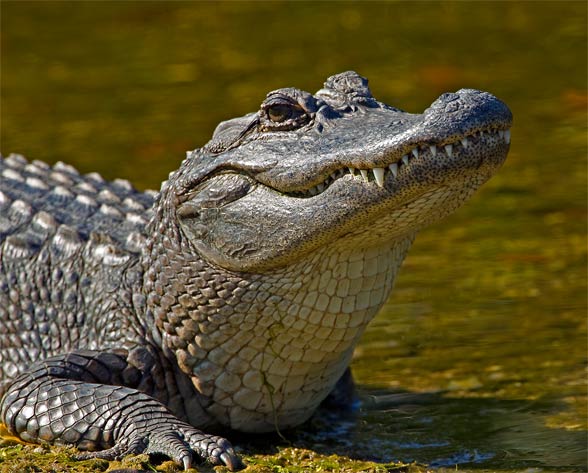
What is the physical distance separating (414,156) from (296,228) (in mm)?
585

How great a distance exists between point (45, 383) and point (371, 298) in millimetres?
1356

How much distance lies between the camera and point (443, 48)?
13.2 metres

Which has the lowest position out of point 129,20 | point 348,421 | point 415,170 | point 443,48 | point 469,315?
point 348,421

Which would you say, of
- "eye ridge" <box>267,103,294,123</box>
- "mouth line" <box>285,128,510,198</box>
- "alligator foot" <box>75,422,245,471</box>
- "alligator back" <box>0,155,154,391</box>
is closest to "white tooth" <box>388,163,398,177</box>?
"mouth line" <box>285,128,510,198</box>

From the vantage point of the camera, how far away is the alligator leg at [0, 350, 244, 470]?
181 inches

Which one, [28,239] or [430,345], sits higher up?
[28,239]

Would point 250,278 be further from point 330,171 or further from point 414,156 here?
point 414,156

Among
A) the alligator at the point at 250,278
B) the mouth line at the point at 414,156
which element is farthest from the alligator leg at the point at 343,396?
the mouth line at the point at 414,156

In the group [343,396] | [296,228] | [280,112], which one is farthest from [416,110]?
[296,228]

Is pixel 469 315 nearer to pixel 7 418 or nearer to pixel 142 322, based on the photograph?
pixel 142 322

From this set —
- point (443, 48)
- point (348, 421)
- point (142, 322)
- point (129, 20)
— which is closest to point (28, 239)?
point (142, 322)

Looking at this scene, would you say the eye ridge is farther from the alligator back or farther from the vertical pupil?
the alligator back

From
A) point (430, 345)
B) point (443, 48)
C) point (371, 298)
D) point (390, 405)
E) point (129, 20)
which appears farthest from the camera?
point (129, 20)

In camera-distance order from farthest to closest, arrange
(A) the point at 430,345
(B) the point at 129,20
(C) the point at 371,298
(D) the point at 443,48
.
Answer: (B) the point at 129,20, (D) the point at 443,48, (A) the point at 430,345, (C) the point at 371,298
